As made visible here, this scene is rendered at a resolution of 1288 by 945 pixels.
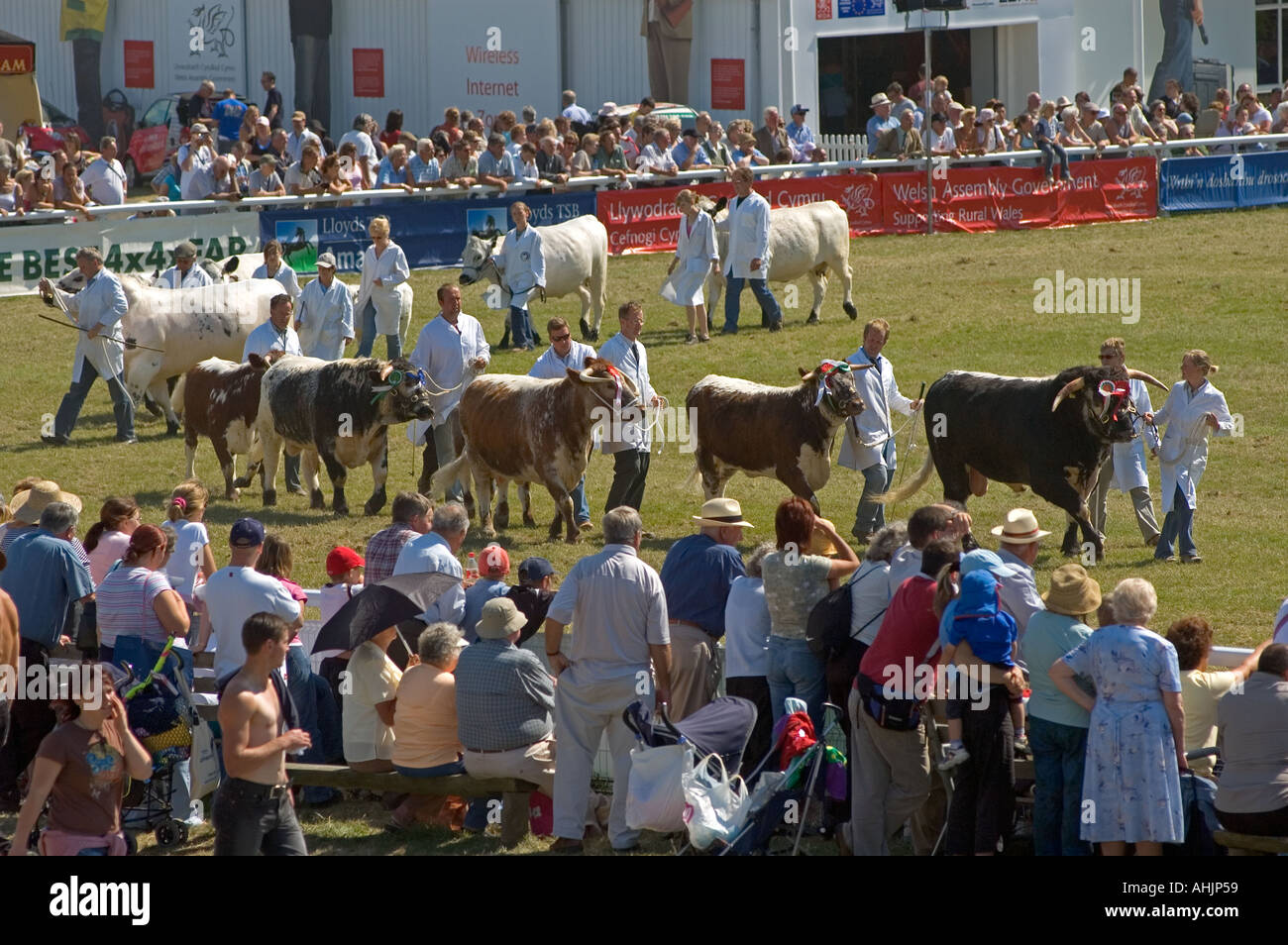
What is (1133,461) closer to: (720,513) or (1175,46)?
(720,513)

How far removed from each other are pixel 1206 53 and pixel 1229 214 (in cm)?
1141

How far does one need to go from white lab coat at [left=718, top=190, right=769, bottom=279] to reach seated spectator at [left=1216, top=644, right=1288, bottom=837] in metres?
13.9

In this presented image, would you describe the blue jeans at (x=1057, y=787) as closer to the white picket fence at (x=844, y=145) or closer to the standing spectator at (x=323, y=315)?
the standing spectator at (x=323, y=315)

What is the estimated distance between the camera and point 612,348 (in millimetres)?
14734

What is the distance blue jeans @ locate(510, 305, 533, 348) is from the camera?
2083 centimetres

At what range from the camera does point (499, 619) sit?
888cm

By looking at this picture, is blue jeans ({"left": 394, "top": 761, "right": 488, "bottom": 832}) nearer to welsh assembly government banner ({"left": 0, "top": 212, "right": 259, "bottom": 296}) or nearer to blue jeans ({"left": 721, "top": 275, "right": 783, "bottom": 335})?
blue jeans ({"left": 721, "top": 275, "right": 783, "bottom": 335})

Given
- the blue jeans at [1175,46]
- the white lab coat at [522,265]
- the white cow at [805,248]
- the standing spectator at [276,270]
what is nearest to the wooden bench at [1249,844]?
the standing spectator at [276,270]

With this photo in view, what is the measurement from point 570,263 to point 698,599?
41.1 ft

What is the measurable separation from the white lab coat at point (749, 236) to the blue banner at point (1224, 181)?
9815mm

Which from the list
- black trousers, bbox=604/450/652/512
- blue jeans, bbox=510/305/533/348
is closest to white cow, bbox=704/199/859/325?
blue jeans, bbox=510/305/533/348

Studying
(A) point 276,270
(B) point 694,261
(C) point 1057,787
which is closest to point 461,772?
(C) point 1057,787
